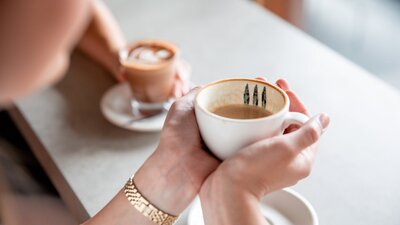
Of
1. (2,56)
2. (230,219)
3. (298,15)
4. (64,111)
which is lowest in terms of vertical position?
(298,15)

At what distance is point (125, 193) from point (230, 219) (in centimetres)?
18

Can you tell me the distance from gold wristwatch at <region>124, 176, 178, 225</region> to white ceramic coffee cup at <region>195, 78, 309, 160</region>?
4.7 inches

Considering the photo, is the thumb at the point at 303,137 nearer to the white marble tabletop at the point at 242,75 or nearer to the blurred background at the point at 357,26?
the white marble tabletop at the point at 242,75

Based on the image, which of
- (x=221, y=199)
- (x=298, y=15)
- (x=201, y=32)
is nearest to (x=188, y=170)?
(x=221, y=199)

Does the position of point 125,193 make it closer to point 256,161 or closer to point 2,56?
point 256,161

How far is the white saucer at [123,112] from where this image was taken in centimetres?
118

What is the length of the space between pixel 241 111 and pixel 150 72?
1.24 ft

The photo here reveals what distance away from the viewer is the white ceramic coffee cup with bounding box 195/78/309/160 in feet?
2.60

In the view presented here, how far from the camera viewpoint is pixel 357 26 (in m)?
2.90

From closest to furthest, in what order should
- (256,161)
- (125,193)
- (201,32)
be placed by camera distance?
(256,161) < (125,193) < (201,32)

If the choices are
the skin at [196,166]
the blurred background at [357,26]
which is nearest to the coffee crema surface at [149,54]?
the skin at [196,166]

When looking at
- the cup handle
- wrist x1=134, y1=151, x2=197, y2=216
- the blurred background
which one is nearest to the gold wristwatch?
wrist x1=134, y1=151, x2=197, y2=216

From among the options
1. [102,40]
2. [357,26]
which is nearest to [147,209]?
[102,40]

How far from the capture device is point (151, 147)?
1145 mm
